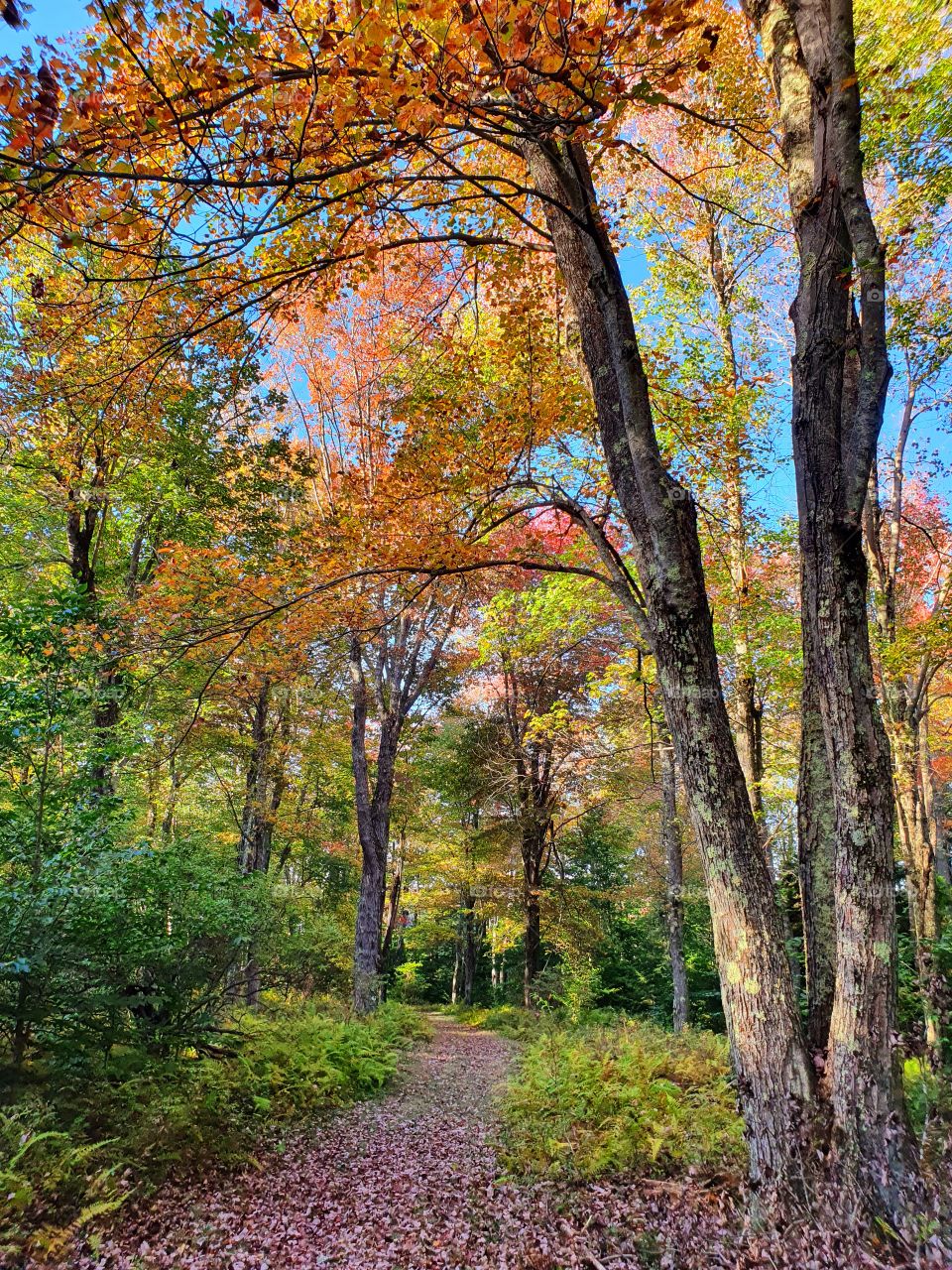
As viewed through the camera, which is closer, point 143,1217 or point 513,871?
point 143,1217

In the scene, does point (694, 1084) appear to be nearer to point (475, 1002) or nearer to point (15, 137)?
point (15, 137)

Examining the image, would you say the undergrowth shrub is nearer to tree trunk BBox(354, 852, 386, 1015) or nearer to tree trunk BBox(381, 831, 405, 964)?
tree trunk BBox(354, 852, 386, 1015)

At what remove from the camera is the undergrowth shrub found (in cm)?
315

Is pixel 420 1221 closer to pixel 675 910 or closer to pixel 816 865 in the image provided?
pixel 816 865

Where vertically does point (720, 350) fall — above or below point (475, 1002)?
above

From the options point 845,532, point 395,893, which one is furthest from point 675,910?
point 395,893

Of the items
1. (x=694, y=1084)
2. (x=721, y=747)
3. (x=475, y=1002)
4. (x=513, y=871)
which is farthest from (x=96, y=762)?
(x=475, y=1002)

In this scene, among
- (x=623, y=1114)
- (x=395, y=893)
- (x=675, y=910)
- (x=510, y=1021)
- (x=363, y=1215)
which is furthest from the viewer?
(x=395, y=893)

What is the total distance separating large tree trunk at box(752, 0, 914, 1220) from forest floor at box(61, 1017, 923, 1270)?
2.01 feet

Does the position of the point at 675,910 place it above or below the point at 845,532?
below

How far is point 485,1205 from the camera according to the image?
387 cm

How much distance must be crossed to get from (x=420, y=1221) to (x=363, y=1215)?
0.40 meters

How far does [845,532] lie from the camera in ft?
9.62

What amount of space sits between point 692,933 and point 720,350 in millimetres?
12869
